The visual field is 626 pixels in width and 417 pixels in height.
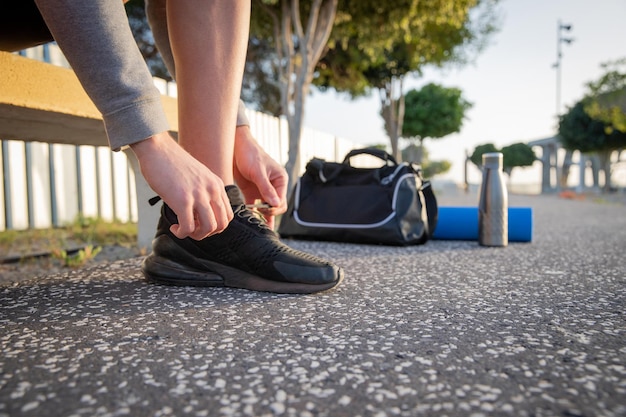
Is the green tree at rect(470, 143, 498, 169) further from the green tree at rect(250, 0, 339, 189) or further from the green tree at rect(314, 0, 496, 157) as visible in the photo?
the green tree at rect(250, 0, 339, 189)

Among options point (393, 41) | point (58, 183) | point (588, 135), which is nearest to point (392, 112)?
point (393, 41)

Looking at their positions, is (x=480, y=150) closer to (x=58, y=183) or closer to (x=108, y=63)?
(x=58, y=183)

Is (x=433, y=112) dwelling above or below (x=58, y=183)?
above

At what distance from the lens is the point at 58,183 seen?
149 inches

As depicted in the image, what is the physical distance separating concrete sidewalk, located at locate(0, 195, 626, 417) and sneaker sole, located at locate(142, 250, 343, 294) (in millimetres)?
26

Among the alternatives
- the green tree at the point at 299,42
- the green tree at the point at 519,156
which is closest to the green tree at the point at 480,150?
the green tree at the point at 519,156

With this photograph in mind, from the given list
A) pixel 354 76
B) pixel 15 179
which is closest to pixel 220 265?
pixel 15 179

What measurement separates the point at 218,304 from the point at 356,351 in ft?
1.43

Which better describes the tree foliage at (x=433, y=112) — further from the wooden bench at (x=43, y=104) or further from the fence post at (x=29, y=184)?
the wooden bench at (x=43, y=104)

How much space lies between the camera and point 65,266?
2.06m

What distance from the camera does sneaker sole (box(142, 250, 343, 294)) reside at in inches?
44.8

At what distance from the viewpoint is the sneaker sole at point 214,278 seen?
1.14m

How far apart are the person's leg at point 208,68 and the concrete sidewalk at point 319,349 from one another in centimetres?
40

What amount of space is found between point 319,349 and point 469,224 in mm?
1902
